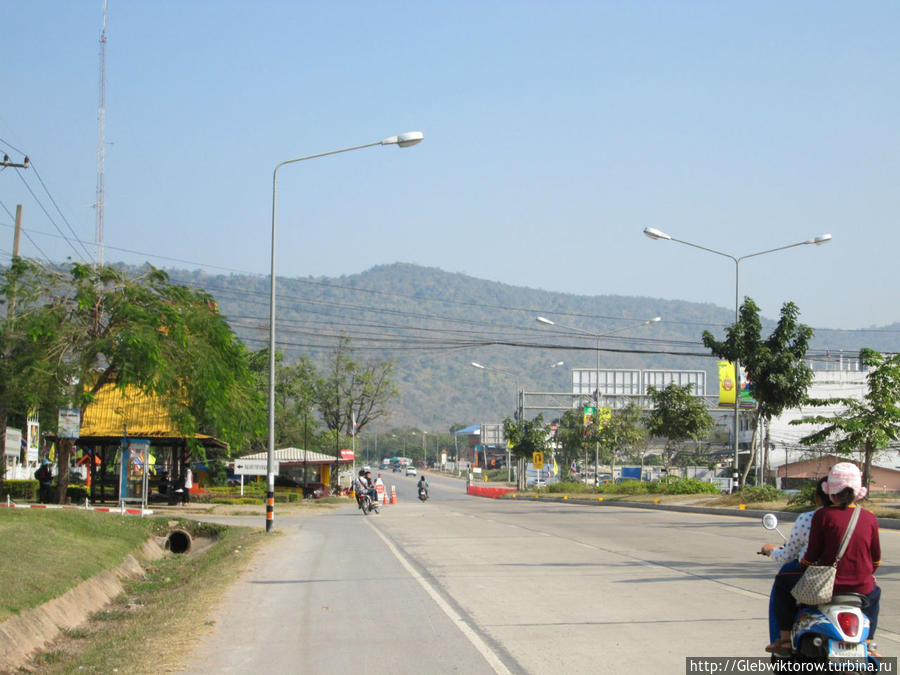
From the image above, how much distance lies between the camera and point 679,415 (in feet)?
157

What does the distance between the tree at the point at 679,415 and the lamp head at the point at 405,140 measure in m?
27.2

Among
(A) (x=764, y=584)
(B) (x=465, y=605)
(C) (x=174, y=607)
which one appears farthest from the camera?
(A) (x=764, y=584)

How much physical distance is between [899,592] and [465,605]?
5592mm

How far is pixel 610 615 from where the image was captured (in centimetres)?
1041

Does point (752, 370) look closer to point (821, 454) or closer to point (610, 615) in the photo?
point (610, 615)

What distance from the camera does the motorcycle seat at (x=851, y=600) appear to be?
5.67 metres

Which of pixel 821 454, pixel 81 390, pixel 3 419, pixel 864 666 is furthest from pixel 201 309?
pixel 821 454

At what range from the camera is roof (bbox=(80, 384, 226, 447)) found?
1518 inches

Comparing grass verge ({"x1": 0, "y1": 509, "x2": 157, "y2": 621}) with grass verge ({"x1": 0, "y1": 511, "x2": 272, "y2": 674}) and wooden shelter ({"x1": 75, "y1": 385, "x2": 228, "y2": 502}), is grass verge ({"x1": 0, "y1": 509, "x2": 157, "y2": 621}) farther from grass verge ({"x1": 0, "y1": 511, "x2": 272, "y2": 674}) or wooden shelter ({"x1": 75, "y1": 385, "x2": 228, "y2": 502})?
wooden shelter ({"x1": 75, "y1": 385, "x2": 228, "y2": 502})

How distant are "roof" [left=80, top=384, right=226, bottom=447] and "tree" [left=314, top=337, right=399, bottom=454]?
129 ft

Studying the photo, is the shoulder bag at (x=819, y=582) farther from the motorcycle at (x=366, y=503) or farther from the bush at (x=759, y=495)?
the motorcycle at (x=366, y=503)

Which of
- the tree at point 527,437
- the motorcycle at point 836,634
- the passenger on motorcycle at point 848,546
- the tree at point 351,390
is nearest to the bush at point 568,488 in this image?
the tree at point 527,437

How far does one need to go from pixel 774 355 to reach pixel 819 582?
30572mm

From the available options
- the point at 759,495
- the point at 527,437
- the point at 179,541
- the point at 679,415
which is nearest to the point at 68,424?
the point at 179,541
